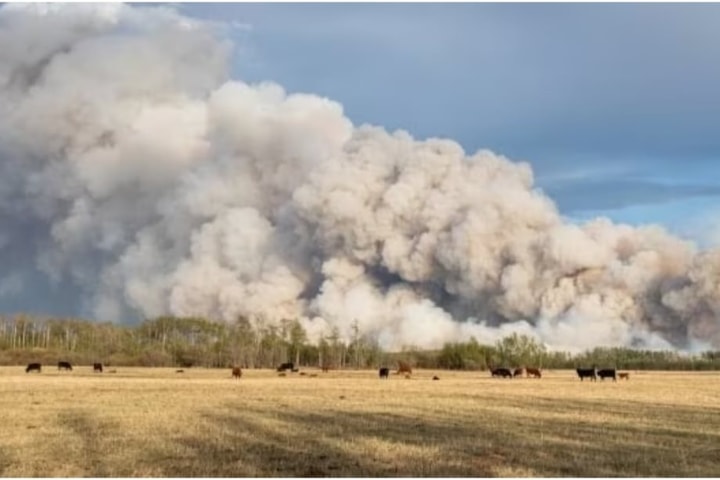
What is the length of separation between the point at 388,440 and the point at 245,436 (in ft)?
11.4

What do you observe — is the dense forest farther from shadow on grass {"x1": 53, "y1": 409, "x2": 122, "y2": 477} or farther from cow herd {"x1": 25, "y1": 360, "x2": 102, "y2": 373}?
shadow on grass {"x1": 53, "y1": 409, "x2": 122, "y2": 477}

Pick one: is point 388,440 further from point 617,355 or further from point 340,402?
point 617,355

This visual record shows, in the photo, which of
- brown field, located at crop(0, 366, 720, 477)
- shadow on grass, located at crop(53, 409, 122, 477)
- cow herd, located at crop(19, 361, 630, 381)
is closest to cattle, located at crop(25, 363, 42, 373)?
cow herd, located at crop(19, 361, 630, 381)

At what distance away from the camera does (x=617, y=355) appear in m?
179

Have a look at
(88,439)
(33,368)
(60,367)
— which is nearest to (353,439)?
(88,439)

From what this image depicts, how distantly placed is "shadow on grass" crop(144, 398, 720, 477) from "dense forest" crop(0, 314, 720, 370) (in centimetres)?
11359

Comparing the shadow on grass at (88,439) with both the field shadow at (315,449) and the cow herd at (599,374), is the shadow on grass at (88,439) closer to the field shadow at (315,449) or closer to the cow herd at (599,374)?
the field shadow at (315,449)

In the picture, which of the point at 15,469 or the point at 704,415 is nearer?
the point at 15,469

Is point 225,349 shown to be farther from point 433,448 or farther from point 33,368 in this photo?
point 433,448

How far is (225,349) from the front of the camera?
14812cm

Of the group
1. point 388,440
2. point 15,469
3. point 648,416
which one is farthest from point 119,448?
point 648,416

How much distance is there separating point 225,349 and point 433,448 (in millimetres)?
131106

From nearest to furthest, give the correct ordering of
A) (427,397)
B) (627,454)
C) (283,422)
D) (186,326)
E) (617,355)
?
1. (627,454)
2. (283,422)
3. (427,397)
4. (186,326)
5. (617,355)

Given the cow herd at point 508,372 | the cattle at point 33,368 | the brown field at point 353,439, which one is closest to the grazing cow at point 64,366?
the cow herd at point 508,372
